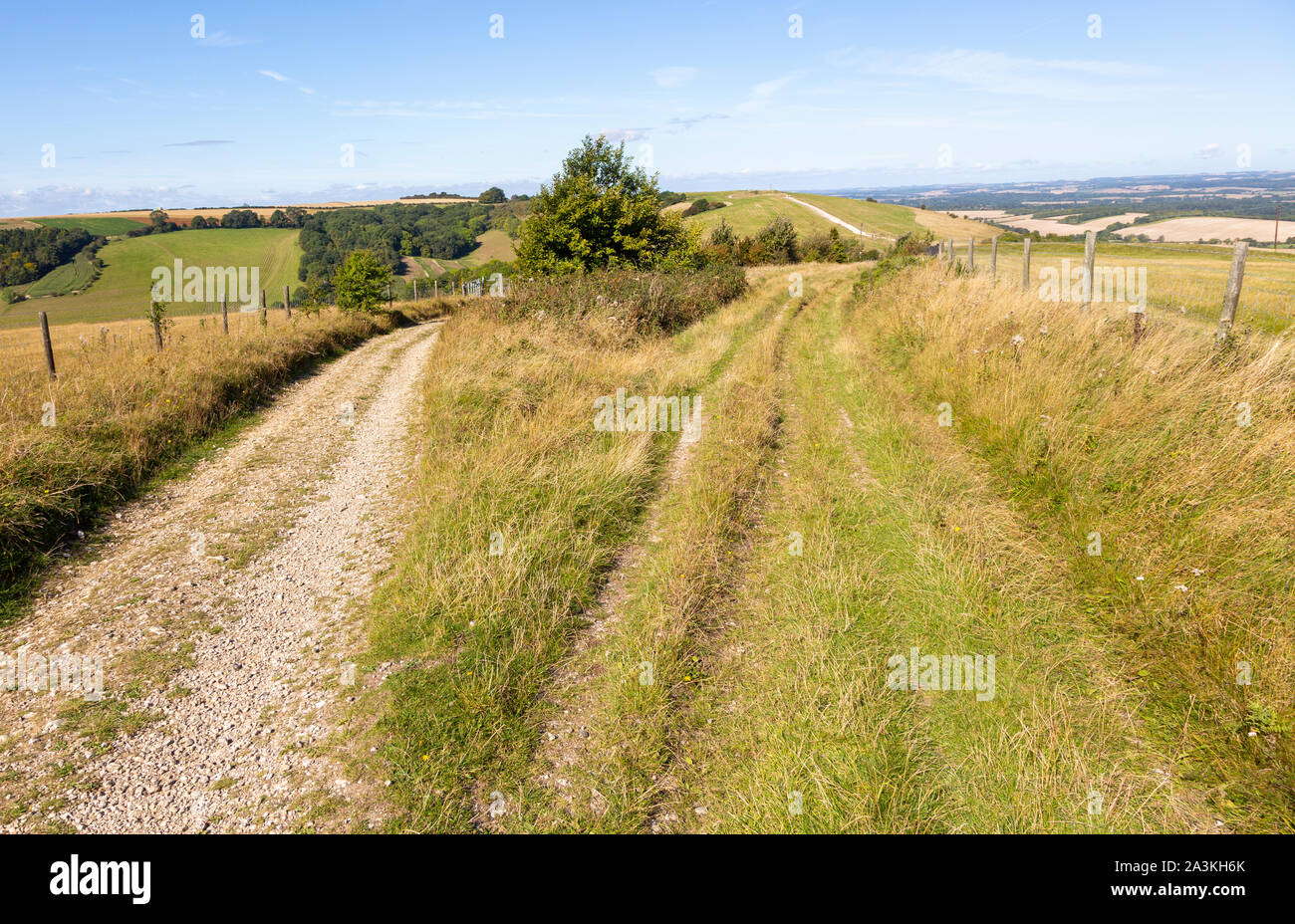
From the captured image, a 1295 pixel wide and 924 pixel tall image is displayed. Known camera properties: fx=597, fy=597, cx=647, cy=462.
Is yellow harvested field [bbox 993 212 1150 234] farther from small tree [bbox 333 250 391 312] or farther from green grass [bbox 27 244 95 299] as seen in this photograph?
green grass [bbox 27 244 95 299]

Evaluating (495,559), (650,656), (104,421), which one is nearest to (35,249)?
(104,421)

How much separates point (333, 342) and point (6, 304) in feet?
242

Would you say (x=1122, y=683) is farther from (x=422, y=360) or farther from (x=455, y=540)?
(x=422, y=360)

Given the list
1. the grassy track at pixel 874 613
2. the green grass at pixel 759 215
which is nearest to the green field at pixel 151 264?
the green grass at pixel 759 215

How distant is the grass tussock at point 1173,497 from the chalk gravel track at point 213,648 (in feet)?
16.8

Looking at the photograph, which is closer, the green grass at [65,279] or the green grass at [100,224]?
the green grass at [65,279]

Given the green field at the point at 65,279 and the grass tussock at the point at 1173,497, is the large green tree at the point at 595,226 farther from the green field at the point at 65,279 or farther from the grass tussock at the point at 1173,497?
the green field at the point at 65,279

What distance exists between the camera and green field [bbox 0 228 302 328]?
64.5m

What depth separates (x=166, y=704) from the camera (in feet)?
13.6

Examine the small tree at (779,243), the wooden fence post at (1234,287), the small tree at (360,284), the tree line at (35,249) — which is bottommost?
the wooden fence post at (1234,287)

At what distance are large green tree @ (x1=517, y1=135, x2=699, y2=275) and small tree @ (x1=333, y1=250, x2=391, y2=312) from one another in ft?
22.4

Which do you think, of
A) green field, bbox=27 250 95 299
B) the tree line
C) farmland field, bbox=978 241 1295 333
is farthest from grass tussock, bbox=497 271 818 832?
the tree line

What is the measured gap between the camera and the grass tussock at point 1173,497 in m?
3.68

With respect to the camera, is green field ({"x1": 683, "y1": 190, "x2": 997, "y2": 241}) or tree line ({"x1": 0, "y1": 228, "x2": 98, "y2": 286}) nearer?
tree line ({"x1": 0, "y1": 228, "x2": 98, "y2": 286})
